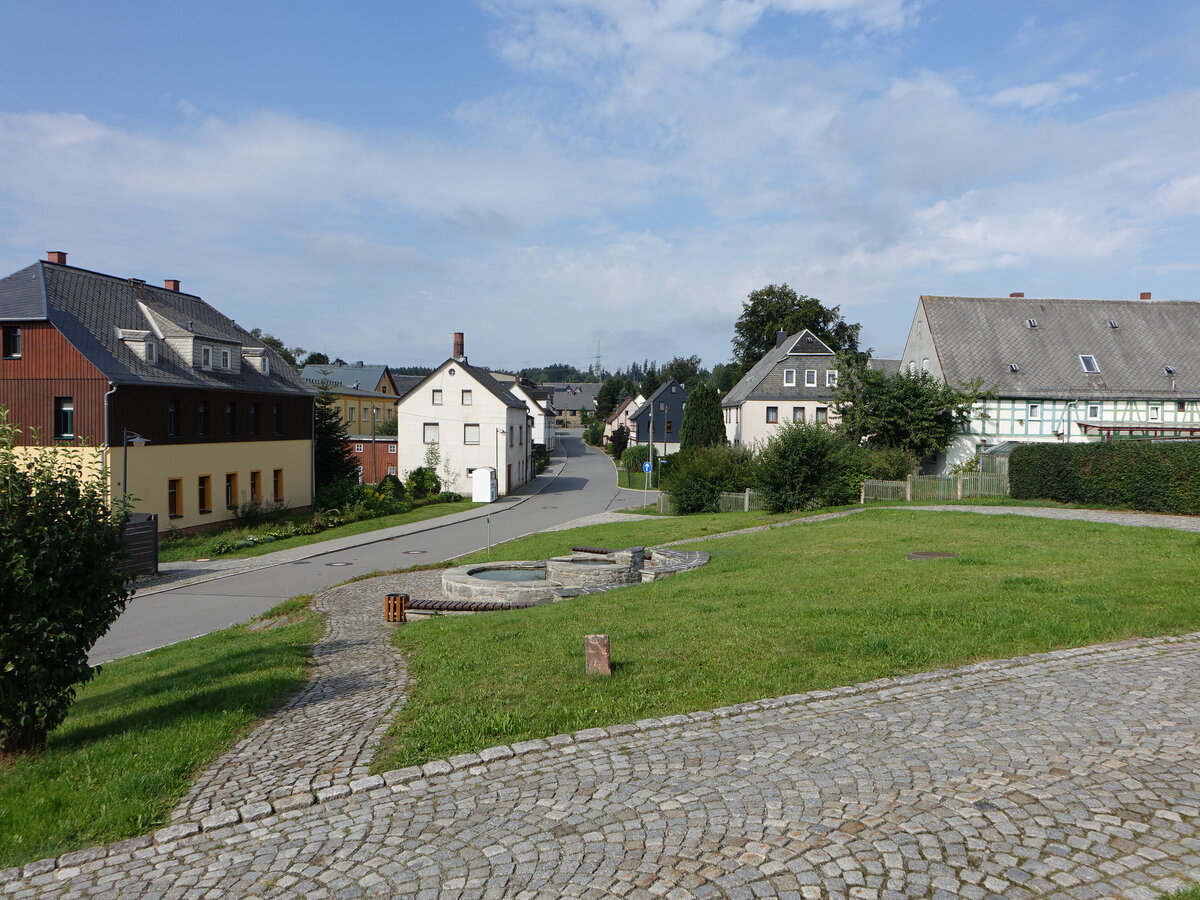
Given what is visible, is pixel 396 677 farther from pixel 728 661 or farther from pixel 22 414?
pixel 22 414

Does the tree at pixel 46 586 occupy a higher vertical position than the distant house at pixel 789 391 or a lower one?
lower

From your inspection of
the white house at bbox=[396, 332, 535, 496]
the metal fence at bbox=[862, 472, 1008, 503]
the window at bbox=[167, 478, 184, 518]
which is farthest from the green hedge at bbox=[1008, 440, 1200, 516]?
the window at bbox=[167, 478, 184, 518]

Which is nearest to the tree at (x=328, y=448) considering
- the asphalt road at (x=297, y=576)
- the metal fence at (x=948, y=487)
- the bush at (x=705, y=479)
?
the asphalt road at (x=297, y=576)

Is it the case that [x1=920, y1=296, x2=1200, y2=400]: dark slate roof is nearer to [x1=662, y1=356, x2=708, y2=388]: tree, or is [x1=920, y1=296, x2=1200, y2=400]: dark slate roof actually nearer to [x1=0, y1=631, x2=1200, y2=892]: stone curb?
[x1=0, y1=631, x2=1200, y2=892]: stone curb

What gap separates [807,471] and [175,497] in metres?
23.5

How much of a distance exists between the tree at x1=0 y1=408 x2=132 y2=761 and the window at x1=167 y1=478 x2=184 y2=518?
24.3 m

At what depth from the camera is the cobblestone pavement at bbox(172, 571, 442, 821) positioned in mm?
6316

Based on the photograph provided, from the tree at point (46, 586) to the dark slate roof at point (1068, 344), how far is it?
38780mm

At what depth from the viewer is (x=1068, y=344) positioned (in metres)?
40.9

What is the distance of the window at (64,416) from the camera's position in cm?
2700

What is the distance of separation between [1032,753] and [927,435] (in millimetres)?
32222

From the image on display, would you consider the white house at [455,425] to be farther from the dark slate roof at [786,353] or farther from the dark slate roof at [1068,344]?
the dark slate roof at [1068,344]

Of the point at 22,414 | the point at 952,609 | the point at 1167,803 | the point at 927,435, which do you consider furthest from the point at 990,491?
the point at 22,414

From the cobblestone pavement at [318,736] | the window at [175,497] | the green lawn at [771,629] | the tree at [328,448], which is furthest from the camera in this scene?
the tree at [328,448]
